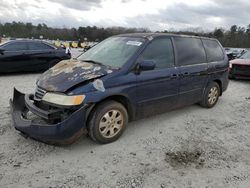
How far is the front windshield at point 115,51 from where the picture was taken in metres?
4.26

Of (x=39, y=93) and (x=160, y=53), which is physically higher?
Result: (x=160, y=53)

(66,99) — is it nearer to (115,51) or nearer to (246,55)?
(115,51)

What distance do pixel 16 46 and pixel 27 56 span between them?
0.52 meters

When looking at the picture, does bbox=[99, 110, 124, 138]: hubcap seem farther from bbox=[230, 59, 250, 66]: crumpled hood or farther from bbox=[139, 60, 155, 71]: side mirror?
bbox=[230, 59, 250, 66]: crumpled hood

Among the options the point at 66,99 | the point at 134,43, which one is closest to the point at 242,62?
the point at 134,43

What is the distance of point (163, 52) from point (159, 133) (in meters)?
1.50

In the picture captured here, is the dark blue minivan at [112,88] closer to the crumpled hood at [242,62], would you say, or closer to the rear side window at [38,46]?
the crumpled hood at [242,62]

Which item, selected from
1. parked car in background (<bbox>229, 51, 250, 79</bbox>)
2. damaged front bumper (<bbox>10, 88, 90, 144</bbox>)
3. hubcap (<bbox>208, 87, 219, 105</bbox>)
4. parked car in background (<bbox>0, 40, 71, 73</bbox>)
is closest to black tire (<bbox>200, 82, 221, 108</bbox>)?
hubcap (<bbox>208, 87, 219, 105</bbox>)

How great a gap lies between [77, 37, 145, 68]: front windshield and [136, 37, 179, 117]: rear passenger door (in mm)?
230

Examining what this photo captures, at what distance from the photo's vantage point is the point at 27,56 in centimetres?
933

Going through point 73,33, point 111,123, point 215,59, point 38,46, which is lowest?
point 111,123

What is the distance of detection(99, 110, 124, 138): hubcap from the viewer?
12.6 ft

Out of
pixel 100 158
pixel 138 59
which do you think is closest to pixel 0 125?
pixel 100 158

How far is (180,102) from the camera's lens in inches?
202
